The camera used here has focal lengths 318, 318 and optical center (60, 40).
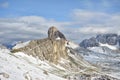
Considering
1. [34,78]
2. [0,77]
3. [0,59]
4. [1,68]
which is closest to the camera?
[0,77]

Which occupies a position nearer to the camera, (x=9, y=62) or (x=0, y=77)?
(x=0, y=77)

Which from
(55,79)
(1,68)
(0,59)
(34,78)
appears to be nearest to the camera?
(1,68)

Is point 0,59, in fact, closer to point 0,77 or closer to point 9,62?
point 9,62

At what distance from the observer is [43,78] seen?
10181 cm

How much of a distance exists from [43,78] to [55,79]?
9959 mm

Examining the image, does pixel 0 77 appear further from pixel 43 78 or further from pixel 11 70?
pixel 43 78

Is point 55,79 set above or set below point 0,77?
below

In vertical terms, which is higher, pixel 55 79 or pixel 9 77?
pixel 9 77

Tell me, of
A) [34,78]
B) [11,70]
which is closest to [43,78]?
[34,78]

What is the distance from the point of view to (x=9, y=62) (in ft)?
341

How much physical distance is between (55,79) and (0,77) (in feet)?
109

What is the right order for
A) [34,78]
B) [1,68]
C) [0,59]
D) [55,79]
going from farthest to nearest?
[55,79], [0,59], [34,78], [1,68]

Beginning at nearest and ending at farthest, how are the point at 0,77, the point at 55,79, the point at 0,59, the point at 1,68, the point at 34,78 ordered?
the point at 0,77
the point at 1,68
the point at 34,78
the point at 0,59
the point at 55,79

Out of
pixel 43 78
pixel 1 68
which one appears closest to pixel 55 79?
pixel 43 78
